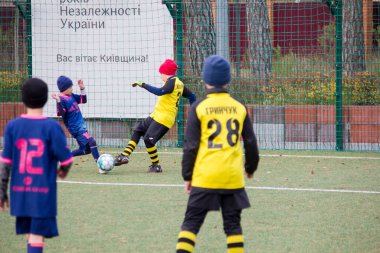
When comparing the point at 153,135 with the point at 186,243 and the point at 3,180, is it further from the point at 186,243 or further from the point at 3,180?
the point at 3,180

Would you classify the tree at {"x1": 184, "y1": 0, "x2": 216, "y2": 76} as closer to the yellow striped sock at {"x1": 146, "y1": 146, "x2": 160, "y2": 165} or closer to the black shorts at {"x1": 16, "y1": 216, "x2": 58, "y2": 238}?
the yellow striped sock at {"x1": 146, "y1": 146, "x2": 160, "y2": 165}

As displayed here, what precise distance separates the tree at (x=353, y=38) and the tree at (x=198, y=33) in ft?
8.76

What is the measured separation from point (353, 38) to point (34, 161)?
38.4ft

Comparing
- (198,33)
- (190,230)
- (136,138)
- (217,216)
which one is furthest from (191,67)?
(190,230)

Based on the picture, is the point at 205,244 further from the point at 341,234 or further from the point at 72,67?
the point at 72,67

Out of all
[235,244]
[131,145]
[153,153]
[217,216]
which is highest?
[131,145]

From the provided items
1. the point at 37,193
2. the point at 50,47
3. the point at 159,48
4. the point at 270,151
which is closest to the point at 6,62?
the point at 50,47

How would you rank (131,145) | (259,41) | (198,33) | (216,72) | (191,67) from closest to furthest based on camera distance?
(216,72) → (131,145) → (191,67) → (198,33) → (259,41)

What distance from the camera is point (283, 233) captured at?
824 cm

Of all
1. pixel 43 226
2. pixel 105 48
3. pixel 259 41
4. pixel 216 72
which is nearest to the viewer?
pixel 43 226

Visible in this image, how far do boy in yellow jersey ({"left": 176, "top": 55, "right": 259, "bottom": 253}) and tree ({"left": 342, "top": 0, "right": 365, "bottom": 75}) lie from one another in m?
9.92

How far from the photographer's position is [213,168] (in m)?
6.39

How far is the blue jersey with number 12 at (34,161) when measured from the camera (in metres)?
6.15

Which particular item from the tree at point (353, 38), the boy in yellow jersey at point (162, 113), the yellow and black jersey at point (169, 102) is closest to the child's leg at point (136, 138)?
the boy in yellow jersey at point (162, 113)
